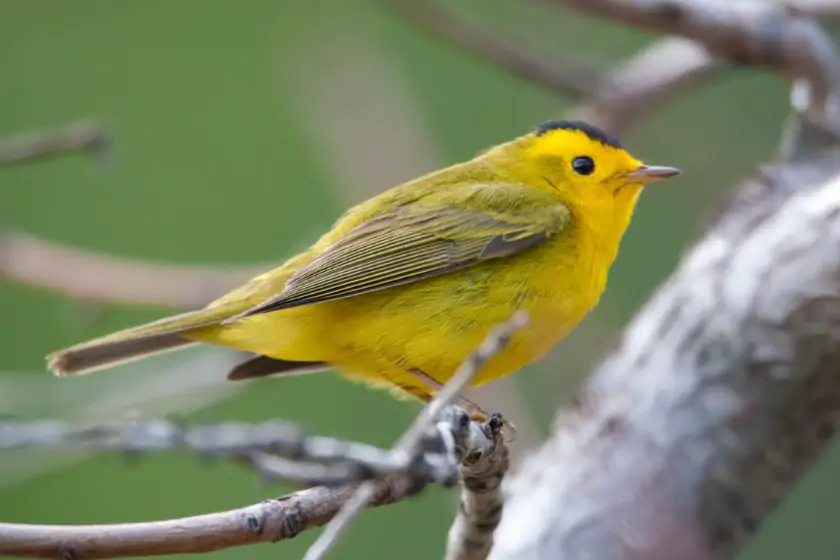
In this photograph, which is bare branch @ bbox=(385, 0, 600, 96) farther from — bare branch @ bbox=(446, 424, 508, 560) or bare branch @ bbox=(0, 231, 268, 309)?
bare branch @ bbox=(446, 424, 508, 560)

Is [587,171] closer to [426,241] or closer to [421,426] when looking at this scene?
[426,241]

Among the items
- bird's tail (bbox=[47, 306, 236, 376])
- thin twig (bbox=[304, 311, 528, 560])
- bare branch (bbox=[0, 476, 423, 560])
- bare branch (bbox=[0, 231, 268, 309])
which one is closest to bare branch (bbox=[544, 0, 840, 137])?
bare branch (bbox=[0, 231, 268, 309])

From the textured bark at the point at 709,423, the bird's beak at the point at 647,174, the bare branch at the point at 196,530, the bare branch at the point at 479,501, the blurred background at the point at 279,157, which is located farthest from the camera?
the blurred background at the point at 279,157

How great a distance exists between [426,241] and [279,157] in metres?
3.87

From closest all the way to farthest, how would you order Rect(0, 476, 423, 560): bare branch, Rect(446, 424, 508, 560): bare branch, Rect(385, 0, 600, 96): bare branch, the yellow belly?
Rect(0, 476, 423, 560): bare branch, Rect(446, 424, 508, 560): bare branch, the yellow belly, Rect(385, 0, 600, 96): bare branch

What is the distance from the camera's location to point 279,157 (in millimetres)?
6293

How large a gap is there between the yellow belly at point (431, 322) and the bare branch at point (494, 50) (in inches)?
53.6

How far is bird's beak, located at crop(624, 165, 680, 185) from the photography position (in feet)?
8.82

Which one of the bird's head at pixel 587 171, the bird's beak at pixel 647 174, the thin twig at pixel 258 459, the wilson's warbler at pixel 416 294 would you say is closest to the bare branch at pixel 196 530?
the thin twig at pixel 258 459

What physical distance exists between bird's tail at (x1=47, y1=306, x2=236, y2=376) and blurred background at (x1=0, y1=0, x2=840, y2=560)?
1.85m

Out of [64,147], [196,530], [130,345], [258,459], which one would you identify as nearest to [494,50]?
[130,345]

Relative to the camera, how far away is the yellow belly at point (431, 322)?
2322 millimetres

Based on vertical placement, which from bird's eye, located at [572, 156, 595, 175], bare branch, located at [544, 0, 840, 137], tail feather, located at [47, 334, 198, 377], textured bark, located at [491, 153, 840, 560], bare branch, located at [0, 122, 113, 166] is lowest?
textured bark, located at [491, 153, 840, 560]

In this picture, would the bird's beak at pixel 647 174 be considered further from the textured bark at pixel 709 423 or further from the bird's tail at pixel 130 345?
the bird's tail at pixel 130 345
